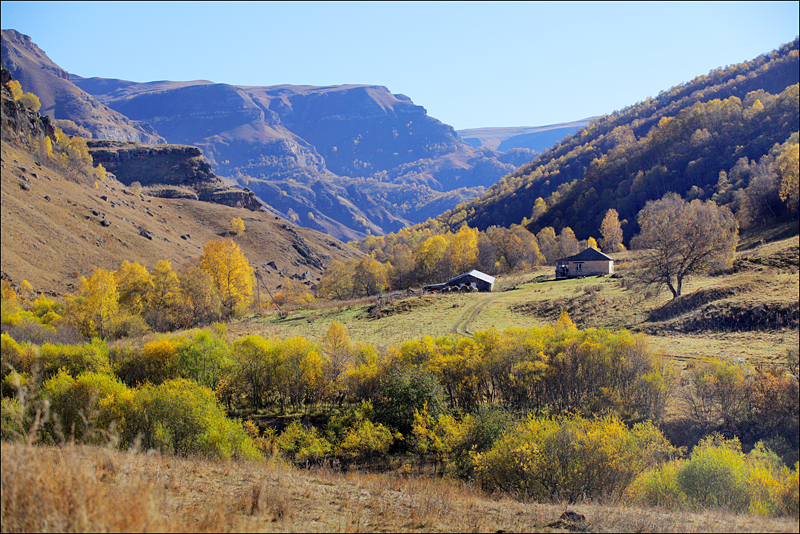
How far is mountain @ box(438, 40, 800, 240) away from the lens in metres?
105

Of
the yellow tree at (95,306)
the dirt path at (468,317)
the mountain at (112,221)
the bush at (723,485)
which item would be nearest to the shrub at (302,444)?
the bush at (723,485)

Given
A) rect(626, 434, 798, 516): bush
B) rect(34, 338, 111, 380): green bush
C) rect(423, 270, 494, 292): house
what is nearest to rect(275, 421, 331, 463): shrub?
rect(626, 434, 798, 516): bush

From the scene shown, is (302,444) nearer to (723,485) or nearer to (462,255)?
(723,485)

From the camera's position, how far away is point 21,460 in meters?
5.14

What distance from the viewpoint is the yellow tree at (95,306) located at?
132 feet

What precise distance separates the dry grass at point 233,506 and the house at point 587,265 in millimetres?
62141

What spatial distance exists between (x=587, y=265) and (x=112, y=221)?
9722cm

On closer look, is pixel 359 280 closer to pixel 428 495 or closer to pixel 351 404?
pixel 351 404

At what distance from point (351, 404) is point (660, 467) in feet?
62.2

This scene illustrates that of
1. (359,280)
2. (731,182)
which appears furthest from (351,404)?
(731,182)

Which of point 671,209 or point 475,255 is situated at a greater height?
point 671,209

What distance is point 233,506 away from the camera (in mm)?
8547

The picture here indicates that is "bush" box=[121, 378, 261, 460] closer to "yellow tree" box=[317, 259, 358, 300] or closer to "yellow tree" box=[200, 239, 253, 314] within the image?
"yellow tree" box=[200, 239, 253, 314]

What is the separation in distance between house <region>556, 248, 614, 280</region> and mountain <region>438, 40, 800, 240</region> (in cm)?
2463
